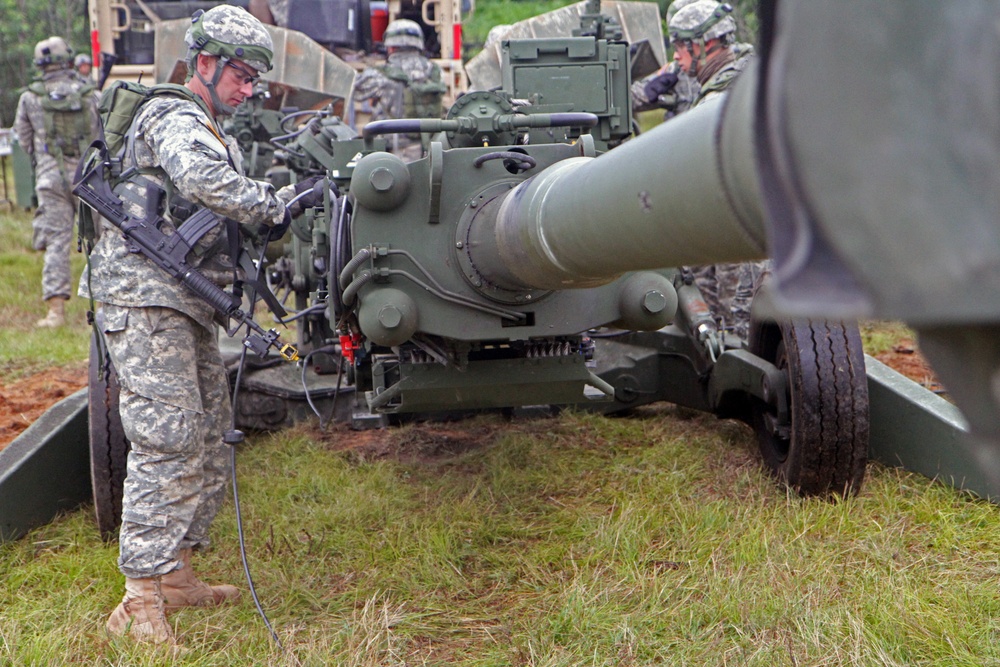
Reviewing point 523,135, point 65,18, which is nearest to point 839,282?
point 523,135

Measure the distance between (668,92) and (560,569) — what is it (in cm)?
428

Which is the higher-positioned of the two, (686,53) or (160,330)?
(686,53)

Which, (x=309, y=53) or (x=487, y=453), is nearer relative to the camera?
(x=487, y=453)

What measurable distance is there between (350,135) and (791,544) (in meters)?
2.60

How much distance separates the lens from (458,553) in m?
3.76

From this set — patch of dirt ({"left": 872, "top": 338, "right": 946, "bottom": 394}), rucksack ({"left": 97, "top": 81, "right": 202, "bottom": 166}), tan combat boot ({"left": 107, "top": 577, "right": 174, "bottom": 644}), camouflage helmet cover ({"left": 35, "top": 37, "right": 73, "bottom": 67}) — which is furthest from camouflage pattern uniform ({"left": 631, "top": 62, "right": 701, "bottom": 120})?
camouflage helmet cover ({"left": 35, "top": 37, "right": 73, "bottom": 67})

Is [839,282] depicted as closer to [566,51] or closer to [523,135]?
[523,135]

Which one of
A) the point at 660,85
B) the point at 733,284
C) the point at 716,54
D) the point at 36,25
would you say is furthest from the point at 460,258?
the point at 36,25

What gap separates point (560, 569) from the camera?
3.60 metres

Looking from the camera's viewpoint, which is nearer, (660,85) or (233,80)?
(233,80)

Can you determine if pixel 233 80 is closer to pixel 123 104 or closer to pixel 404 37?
pixel 123 104

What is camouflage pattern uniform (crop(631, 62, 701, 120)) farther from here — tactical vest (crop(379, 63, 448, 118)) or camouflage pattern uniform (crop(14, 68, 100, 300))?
camouflage pattern uniform (crop(14, 68, 100, 300))

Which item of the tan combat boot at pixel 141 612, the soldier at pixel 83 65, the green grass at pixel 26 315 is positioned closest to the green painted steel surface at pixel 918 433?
the tan combat boot at pixel 141 612

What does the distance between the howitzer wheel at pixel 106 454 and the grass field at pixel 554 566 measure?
0.17 metres
